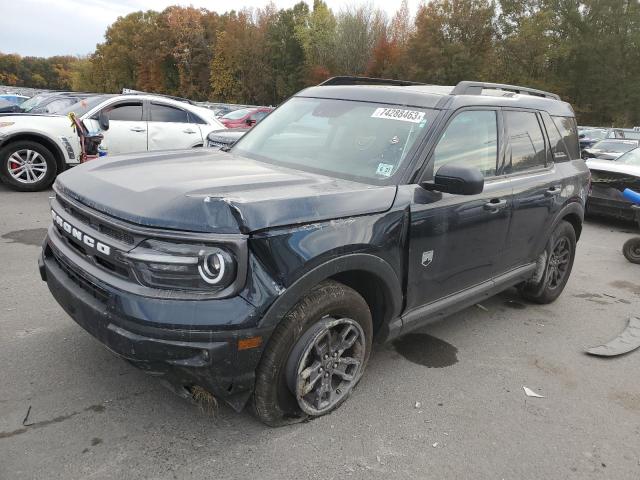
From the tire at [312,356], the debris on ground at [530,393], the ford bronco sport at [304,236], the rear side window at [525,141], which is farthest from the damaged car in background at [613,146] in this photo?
the tire at [312,356]

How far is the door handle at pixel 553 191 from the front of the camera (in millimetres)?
4332

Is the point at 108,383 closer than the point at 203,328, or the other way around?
the point at 203,328

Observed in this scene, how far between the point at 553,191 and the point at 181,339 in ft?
11.4

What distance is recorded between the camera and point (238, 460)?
2568 mm

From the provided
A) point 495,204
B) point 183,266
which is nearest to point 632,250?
point 495,204

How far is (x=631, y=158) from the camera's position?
9586 millimetres

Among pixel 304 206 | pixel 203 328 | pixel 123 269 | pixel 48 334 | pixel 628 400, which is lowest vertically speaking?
pixel 628 400

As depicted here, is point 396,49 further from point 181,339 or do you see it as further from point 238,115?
point 181,339

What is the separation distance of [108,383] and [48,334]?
873mm

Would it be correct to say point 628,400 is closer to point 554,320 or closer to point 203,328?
point 554,320

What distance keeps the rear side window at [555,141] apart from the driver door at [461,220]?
921mm

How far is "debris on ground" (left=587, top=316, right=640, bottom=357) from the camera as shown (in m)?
4.13

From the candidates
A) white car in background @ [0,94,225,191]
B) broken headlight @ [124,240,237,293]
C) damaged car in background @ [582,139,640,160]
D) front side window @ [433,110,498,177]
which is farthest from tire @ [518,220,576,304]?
damaged car in background @ [582,139,640,160]

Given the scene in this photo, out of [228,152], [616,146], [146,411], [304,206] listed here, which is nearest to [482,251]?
[304,206]
